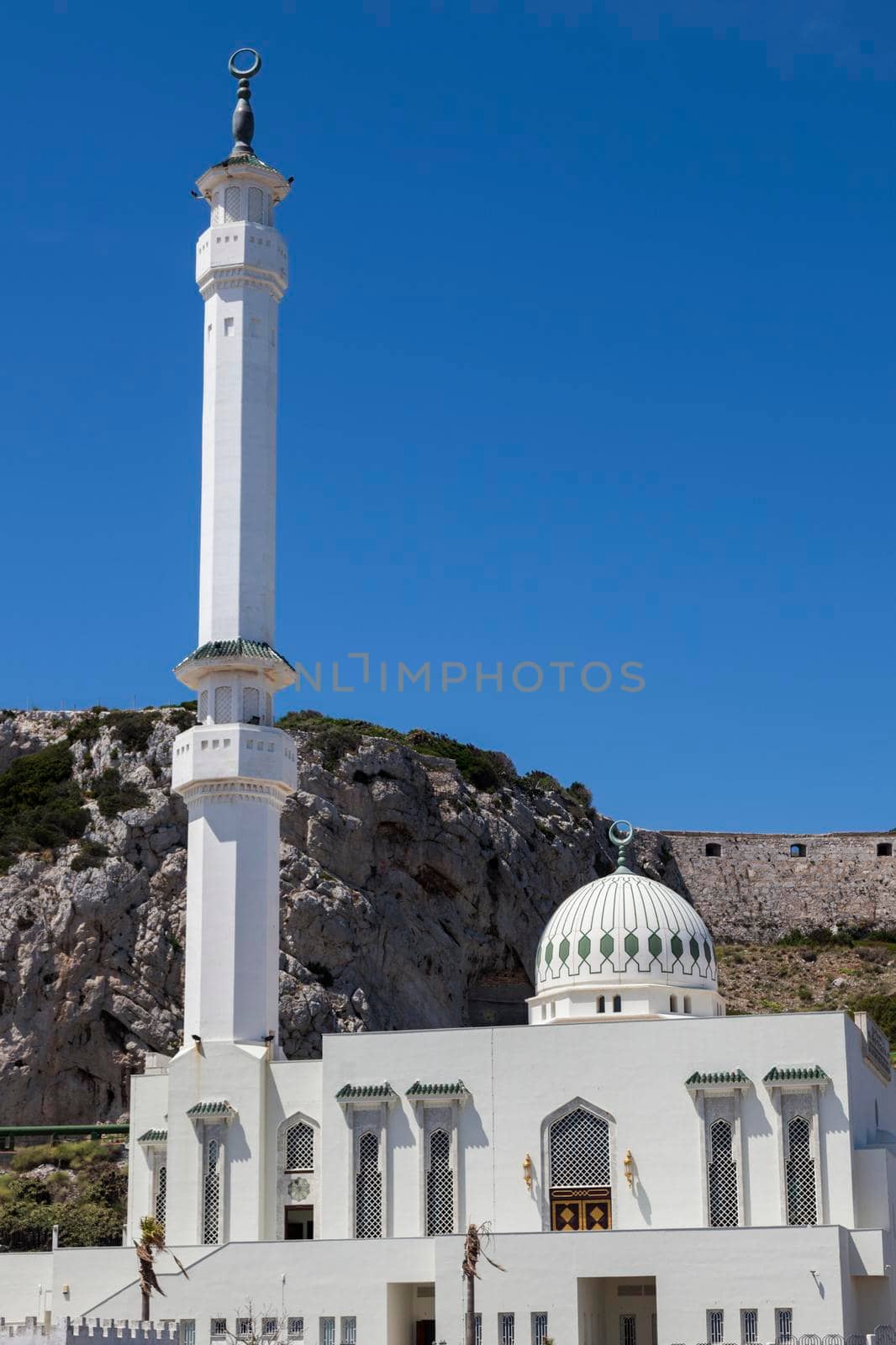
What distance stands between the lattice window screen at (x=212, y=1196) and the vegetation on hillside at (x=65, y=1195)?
10.9 metres

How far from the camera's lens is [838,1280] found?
3678 cm

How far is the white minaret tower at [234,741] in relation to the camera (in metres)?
43.4

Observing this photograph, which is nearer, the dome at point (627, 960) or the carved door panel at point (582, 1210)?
the carved door panel at point (582, 1210)

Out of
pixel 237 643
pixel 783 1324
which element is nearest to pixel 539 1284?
pixel 783 1324

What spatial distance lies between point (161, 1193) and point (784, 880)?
195 feet

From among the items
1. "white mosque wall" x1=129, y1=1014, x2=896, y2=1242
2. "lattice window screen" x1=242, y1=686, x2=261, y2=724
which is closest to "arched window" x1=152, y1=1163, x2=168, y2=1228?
"white mosque wall" x1=129, y1=1014, x2=896, y2=1242

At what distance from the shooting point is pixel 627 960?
146 feet

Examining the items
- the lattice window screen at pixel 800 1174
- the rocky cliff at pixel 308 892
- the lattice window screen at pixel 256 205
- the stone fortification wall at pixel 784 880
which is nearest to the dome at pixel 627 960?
the lattice window screen at pixel 800 1174

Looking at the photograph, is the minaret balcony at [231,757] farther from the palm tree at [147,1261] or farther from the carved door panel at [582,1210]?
the carved door panel at [582,1210]

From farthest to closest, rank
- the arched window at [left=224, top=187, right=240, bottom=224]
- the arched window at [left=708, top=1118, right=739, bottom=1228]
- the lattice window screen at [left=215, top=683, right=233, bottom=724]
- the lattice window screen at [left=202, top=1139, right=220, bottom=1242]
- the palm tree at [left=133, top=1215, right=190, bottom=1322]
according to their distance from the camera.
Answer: the arched window at [left=224, top=187, right=240, bottom=224]
the lattice window screen at [left=215, top=683, right=233, bottom=724]
the lattice window screen at [left=202, top=1139, right=220, bottom=1242]
the arched window at [left=708, top=1118, right=739, bottom=1228]
the palm tree at [left=133, top=1215, right=190, bottom=1322]

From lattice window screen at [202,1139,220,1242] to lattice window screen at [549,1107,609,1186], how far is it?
299 inches

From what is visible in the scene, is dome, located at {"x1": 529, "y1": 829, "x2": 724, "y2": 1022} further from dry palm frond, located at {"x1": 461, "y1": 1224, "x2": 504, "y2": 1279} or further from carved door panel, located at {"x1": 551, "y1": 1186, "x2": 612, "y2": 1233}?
dry palm frond, located at {"x1": 461, "y1": 1224, "x2": 504, "y2": 1279}

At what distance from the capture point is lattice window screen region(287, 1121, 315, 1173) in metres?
43.4

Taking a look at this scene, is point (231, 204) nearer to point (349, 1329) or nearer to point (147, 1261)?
point (147, 1261)
